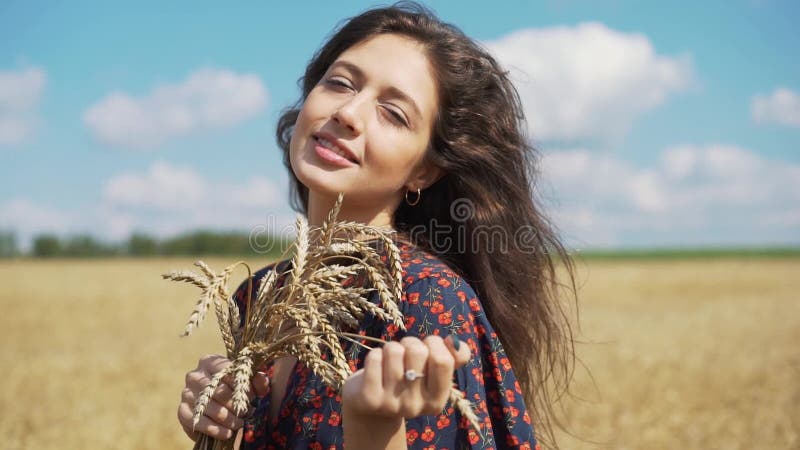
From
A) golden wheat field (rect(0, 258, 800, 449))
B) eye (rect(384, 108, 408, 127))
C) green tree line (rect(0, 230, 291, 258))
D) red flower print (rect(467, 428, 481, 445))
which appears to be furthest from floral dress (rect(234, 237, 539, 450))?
green tree line (rect(0, 230, 291, 258))

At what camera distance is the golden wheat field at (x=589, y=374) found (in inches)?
247

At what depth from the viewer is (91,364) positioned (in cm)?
920

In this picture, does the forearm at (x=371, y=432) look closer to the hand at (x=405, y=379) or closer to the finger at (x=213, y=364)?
the hand at (x=405, y=379)

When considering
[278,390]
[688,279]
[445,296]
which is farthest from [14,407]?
[688,279]

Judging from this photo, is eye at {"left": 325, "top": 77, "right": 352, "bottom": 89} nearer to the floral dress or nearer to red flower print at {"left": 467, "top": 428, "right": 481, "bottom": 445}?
the floral dress

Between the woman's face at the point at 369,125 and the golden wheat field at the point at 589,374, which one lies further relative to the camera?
the golden wheat field at the point at 589,374

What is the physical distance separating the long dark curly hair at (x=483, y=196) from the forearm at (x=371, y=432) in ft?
2.98

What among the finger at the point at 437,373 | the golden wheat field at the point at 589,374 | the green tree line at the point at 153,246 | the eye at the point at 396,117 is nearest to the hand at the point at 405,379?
the finger at the point at 437,373

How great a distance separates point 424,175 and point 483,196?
239 millimetres

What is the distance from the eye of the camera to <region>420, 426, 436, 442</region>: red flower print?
1913 millimetres

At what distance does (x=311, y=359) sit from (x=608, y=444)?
4.98 metres

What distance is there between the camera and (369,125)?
2.21 m

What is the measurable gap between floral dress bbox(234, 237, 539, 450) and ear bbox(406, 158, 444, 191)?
1.22ft

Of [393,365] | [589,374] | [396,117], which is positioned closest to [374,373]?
[393,365]
